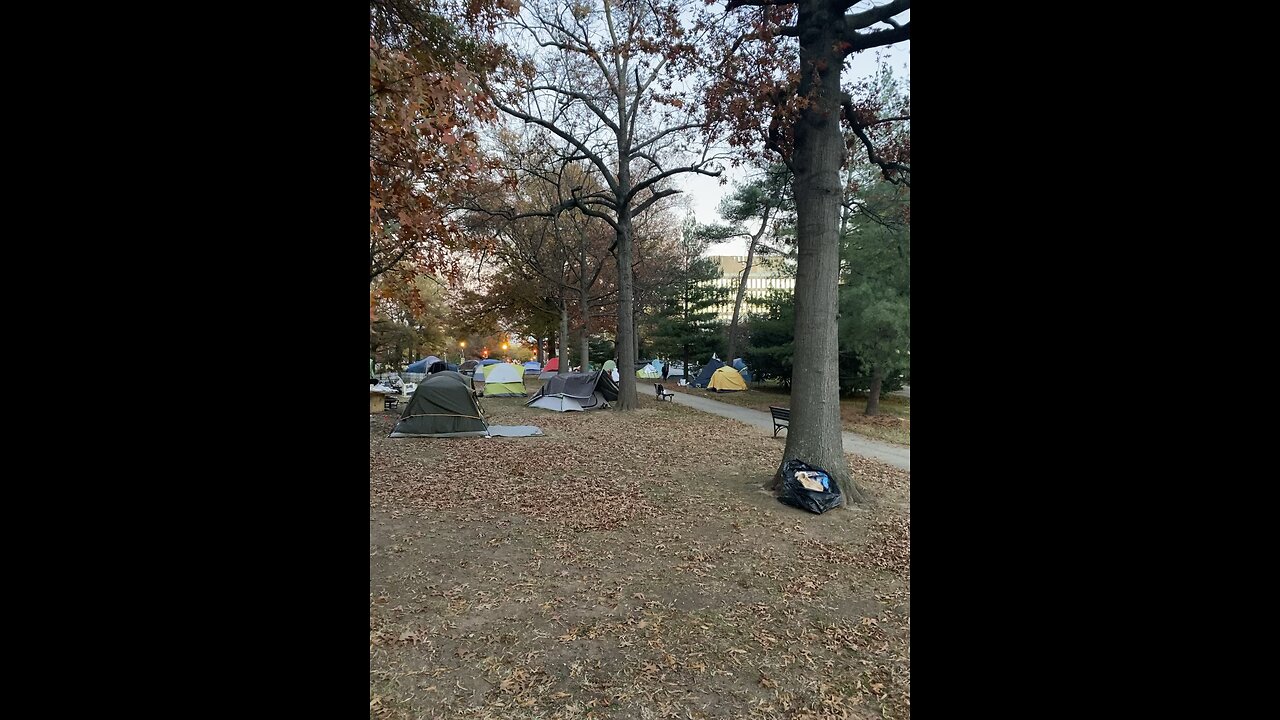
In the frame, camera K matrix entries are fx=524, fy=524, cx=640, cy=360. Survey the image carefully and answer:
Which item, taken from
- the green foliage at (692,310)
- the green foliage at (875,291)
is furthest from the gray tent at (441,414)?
the green foliage at (692,310)

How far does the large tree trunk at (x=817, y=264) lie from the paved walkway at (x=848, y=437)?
3019 millimetres

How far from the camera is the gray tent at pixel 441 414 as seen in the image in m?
11.0

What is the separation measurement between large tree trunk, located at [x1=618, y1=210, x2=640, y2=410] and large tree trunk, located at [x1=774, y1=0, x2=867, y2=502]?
27.3 feet

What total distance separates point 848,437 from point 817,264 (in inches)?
253

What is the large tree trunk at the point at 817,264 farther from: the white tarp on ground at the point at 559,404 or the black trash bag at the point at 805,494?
the white tarp on ground at the point at 559,404

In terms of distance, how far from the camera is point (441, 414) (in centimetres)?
1109

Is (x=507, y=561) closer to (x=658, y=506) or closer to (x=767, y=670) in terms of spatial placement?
(x=658, y=506)

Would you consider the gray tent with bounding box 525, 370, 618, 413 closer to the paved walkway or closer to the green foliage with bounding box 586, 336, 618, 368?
the paved walkway

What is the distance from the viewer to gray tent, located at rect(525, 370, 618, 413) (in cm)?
1565

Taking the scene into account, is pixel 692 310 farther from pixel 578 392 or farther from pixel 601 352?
pixel 578 392

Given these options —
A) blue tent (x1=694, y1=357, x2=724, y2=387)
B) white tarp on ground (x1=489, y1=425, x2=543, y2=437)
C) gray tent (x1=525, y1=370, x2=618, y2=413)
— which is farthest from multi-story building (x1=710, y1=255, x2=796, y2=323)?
white tarp on ground (x1=489, y1=425, x2=543, y2=437)
